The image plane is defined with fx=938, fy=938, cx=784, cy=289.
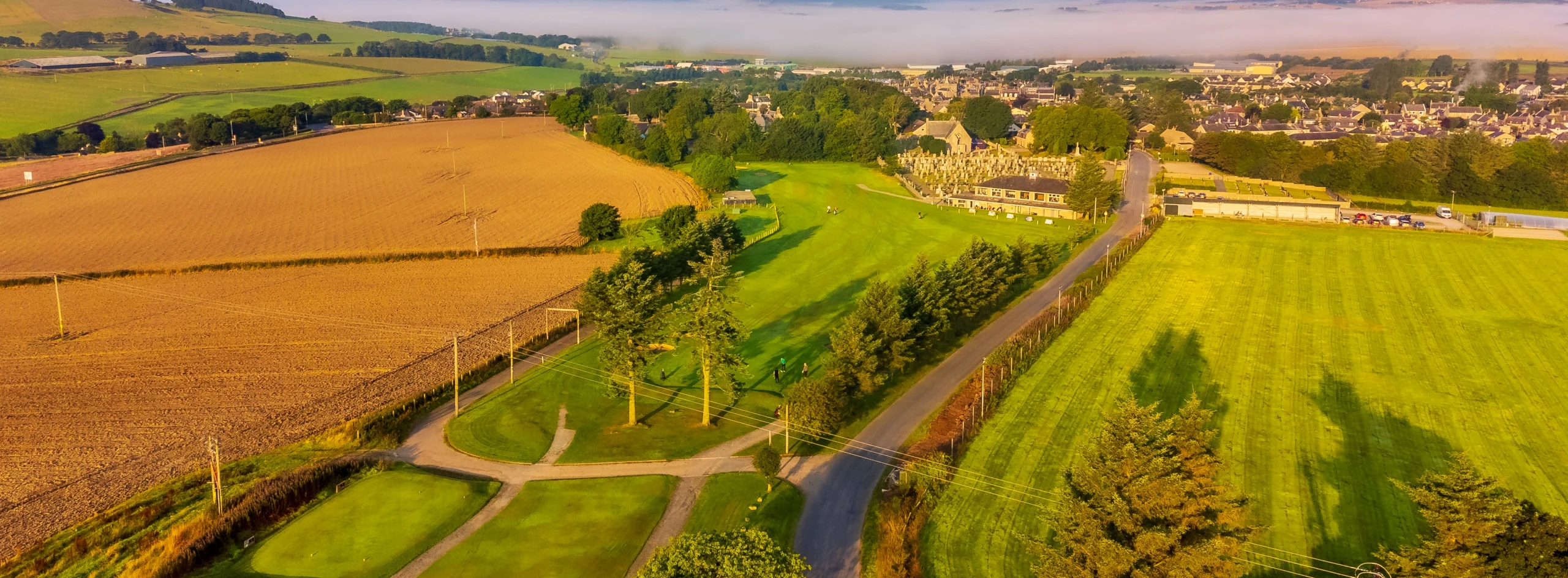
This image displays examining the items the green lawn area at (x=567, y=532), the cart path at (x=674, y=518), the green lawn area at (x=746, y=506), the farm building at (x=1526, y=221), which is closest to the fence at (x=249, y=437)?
the green lawn area at (x=567, y=532)

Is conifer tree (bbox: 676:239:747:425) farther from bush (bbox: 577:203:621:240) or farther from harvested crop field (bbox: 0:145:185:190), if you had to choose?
harvested crop field (bbox: 0:145:185:190)

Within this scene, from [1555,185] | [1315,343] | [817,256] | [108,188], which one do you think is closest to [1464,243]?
[1555,185]

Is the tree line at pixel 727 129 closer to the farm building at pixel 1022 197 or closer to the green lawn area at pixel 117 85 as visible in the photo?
the farm building at pixel 1022 197

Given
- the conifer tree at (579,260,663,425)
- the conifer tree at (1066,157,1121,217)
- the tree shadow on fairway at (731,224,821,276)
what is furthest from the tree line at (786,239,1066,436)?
the conifer tree at (1066,157,1121,217)

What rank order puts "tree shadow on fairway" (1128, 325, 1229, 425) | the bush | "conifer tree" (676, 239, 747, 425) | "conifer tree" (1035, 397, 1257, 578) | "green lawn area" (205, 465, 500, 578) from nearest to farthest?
"conifer tree" (1035, 397, 1257, 578) < "green lawn area" (205, 465, 500, 578) < "conifer tree" (676, 239, 747, 425) < "tree shadow on fairway" (1128, 325, 1229, 425) < the bush

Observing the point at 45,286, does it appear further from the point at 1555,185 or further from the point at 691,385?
the point at 1555,185

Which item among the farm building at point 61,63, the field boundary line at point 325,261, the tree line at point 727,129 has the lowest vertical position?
the field boundary line at point 325,261

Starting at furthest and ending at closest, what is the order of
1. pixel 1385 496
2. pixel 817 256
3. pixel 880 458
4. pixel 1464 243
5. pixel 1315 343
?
pixel 1464 243 → pixel 817 256 → pixel 1315 343 → pixel 880 458 → pixel 1385 496
